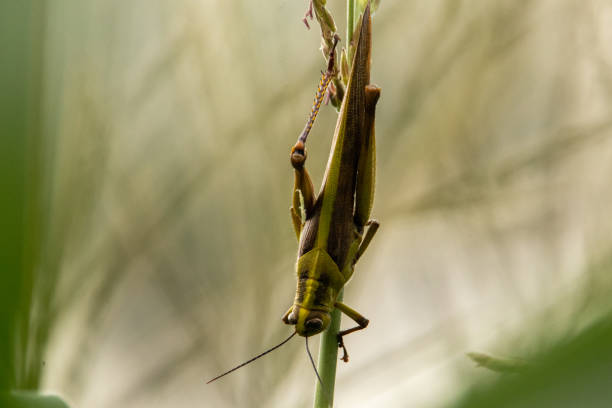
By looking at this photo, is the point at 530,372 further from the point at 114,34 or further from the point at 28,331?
the point at 114,34

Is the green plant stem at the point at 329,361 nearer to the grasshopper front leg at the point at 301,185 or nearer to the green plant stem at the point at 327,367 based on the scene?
the green plant stem at the point at 327,367

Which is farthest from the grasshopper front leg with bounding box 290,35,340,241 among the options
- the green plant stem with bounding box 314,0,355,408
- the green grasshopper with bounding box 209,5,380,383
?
the green plant stem with bounding box 314,0,355,408

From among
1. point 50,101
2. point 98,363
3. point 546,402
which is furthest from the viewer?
point 98,363

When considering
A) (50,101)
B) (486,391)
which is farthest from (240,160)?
(486,391)

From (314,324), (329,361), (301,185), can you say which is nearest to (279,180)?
(301,185)

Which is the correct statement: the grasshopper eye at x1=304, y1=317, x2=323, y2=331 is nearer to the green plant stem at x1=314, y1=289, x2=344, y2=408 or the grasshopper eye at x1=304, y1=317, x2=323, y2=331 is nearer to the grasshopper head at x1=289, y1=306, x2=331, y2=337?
the grasshopper head at x1=289, y1=306, x2=331, y2=337

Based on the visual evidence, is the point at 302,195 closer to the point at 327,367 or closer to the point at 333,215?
the point at 333,215
